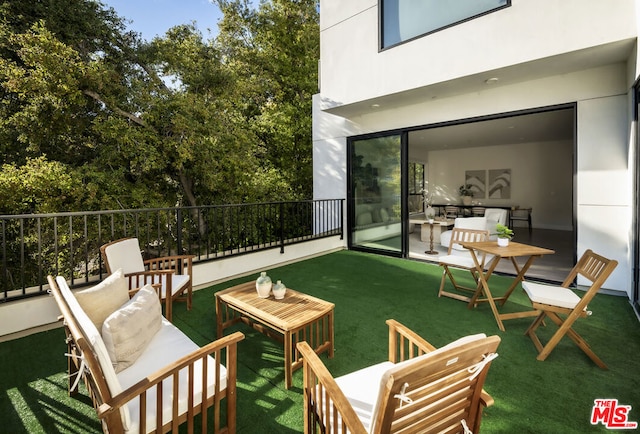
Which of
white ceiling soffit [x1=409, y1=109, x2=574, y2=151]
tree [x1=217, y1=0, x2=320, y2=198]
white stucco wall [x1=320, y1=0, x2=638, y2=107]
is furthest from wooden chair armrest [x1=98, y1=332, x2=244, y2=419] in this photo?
tree [x1=217, y1=0, x2=320, y2=198]

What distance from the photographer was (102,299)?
194 centimetres

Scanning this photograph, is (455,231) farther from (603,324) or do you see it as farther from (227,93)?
(227,93)

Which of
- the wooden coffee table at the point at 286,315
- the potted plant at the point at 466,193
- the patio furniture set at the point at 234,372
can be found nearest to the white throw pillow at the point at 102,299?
the patio furniture set at the point at 234,372

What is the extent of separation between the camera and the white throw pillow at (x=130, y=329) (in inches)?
66.8

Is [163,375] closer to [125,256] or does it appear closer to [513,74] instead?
[125,256]

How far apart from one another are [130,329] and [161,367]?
282mm

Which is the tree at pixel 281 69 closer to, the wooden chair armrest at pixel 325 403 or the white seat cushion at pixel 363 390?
the white seat cushion at pixel 363 390

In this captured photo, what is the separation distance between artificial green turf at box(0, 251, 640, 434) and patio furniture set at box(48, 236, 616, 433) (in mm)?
166

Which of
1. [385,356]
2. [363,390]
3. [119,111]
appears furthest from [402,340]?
[119,111]

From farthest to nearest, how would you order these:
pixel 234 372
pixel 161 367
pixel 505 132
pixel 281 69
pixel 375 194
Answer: pixel 281 69 → pixel 505 132 → pixel 375 194 → pixel 161 367 → pixel 234 372

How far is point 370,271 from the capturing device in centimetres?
529

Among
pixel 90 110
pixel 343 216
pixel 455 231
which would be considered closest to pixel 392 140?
pixel 343 216

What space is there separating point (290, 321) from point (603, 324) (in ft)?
10.8

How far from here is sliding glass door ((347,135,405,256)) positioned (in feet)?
20.4
